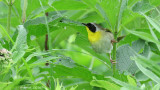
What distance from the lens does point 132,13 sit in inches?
63.3

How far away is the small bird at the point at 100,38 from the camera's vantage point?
7.99 ft

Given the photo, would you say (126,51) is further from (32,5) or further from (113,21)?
(32,5)

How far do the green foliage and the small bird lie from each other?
6 cm

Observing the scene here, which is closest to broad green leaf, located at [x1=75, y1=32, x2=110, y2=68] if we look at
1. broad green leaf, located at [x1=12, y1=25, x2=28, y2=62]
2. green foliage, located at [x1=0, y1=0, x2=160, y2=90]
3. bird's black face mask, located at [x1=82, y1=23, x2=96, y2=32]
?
green foliage, located at [x1=0, y1=0, x2=160, y2=90]

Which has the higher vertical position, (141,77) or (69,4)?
(69,4)

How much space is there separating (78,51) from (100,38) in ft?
3.21

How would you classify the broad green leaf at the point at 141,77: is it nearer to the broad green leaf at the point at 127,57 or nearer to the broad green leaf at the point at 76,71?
the broad green leaf at the point at 127,57

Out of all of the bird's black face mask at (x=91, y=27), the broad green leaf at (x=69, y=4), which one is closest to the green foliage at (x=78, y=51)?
the broad green leaf at (x=69, y=4)

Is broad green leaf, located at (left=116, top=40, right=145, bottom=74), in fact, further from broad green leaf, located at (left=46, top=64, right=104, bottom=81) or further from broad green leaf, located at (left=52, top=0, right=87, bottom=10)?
broad green leaf, located at (left=52, top=0, right=87, bottom=10)

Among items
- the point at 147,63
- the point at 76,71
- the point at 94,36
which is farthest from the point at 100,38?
the point at 147,63

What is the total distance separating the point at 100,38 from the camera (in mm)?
2658

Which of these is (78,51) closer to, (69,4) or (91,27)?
(69,4)

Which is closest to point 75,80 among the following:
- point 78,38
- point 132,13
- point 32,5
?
point 78,38

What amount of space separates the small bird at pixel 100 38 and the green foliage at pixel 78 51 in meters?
0.06
